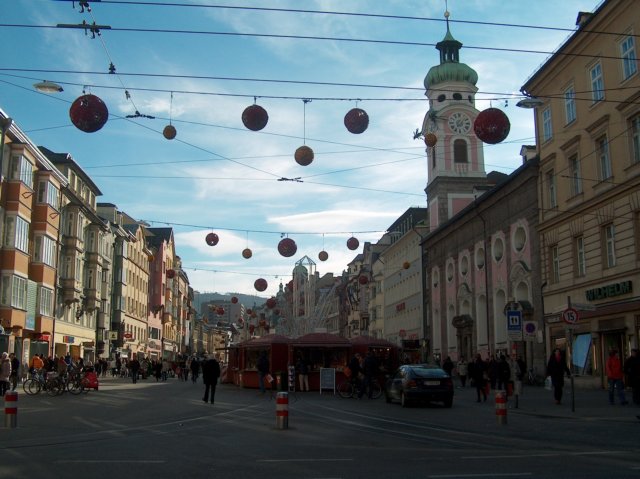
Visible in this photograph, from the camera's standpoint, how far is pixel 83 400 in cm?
2708

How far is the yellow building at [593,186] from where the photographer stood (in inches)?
1142

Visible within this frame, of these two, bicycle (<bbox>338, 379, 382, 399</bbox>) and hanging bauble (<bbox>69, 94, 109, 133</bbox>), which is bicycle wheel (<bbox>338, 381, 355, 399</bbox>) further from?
hanging bauble (<bbox>69, 94, 109, 133</bbox>)

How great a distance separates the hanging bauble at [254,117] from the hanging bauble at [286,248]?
685 inches

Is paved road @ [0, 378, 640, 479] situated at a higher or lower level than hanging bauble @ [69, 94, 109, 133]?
lower

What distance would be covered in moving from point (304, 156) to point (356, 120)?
8.27 ft

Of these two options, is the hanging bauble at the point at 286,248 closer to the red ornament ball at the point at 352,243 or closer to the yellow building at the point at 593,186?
the red ornament ball at the point at 352,243

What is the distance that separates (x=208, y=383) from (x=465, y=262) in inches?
1320

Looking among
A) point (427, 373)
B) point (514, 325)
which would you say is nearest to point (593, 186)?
point (514, 325)

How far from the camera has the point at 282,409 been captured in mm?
16391

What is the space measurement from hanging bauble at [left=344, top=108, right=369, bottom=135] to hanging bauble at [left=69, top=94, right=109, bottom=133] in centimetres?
633

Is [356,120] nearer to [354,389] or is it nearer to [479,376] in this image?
[479,376]

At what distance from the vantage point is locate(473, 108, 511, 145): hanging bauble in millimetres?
19391

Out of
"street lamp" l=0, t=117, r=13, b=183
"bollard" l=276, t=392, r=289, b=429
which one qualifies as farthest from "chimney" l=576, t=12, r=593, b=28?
"street lamp" l=0, t=117, r=13, b=183

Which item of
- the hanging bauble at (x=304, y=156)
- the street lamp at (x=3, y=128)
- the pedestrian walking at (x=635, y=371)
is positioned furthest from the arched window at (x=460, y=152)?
the hanging bauble at (x=304, y=156)
